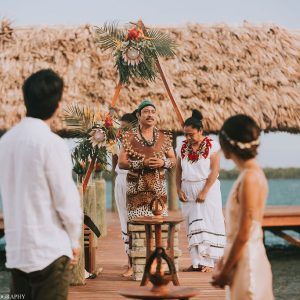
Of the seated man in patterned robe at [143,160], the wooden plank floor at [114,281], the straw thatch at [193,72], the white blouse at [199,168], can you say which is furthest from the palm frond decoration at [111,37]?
the straw thatch at [193,72]

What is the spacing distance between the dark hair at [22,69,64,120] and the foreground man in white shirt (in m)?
0.05


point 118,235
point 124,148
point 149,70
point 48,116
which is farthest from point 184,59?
point 48,116

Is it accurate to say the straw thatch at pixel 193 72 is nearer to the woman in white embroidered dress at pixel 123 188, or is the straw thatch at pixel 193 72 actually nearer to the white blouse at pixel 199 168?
the woman in white embroidered dress at pixel 123 188

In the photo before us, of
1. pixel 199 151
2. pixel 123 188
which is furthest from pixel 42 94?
pixel 123 188

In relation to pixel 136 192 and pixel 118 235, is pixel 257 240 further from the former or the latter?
pixel 118 235

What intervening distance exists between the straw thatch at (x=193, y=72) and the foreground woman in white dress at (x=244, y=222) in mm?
11530

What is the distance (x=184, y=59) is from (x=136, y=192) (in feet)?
30.8

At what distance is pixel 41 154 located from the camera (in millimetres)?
3574

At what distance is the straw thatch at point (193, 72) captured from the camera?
15.8 meters

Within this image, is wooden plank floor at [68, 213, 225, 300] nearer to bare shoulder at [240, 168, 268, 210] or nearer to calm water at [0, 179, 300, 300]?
calm water at [0, 179, 300, 300]

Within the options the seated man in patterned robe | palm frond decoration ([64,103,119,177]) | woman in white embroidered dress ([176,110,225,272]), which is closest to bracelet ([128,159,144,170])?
the seated man in patterned robe

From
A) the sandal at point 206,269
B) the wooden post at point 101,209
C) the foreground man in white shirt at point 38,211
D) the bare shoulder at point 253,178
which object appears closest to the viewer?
the foreground man in white shirt at point 38,211

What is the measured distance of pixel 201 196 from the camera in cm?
802

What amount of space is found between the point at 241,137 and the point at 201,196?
14.1 feet
